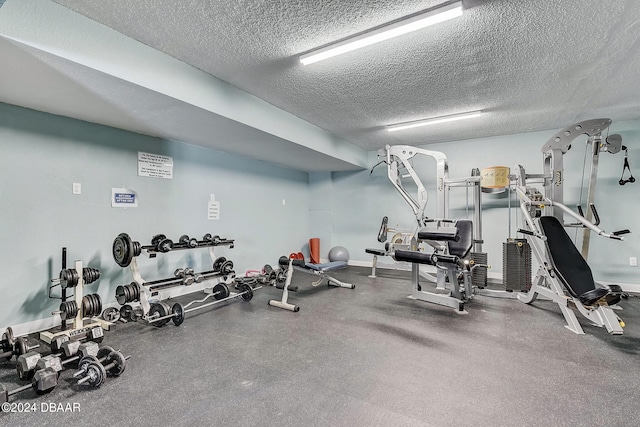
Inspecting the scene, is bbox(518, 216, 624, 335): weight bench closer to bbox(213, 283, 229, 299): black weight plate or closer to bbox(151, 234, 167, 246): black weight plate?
bbox(213, 283, 229, 299): black weight plate

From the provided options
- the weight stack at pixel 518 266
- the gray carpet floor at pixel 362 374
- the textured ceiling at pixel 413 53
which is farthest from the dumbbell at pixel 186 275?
the weight stack at pixel 518 266

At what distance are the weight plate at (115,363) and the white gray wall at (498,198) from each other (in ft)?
15.5

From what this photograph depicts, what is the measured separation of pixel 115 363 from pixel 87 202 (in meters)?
1.96

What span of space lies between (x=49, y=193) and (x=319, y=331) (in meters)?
2.89

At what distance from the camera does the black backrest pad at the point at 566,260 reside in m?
2.75

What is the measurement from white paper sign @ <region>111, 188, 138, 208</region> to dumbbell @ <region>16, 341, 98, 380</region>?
1.72 m

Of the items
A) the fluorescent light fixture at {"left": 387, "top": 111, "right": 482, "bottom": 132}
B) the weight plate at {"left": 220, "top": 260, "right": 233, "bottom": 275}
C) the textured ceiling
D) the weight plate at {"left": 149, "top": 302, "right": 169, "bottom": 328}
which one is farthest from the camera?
the fluorescent light fixture at {"left": 387, "top": 111, "right": 482, "bottom": 132}

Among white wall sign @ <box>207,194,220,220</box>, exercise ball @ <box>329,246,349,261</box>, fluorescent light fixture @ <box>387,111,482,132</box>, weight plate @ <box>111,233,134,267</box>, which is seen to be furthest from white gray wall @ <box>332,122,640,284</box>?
weight plate @ <box>111,233,134,267</box>

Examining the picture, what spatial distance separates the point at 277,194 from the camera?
570 centimetres

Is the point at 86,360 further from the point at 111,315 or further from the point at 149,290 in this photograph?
the point at 149,290

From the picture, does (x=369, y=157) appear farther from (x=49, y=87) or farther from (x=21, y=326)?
(x=21, y=326)

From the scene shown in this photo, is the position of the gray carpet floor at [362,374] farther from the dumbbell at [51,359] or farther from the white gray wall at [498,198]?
the white gray wall at [498,198]

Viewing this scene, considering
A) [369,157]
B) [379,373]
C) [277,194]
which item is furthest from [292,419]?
[369,157]

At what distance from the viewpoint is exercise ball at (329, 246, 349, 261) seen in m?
5.89
